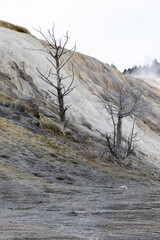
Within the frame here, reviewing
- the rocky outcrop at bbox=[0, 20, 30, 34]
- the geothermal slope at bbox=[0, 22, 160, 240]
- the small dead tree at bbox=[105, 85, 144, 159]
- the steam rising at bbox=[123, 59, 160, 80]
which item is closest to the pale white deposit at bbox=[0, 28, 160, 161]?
the small dead tree at bbox=[105, 85, 144, 159]

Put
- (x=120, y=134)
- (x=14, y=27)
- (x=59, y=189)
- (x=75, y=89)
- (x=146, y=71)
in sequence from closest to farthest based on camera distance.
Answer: (x=59, y=189), (x=120, y=134), (x=75, y=89), (x=14, y=27), (x=146, y=71)

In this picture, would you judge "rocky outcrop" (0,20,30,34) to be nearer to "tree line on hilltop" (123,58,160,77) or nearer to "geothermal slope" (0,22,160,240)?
"geothermal slope" (0,22,160,240)

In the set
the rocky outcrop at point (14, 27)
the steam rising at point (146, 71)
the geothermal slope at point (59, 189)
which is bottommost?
the geothermal slope at point (59, 189)

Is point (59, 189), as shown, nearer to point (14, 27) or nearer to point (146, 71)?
point (14, 27)

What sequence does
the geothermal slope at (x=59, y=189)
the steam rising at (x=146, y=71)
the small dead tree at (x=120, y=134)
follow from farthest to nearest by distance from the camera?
the steam rising at (x=146, y=71) → the small dead tree at (x=120, y=134) → the geothermal slope at (x=59, y=189)

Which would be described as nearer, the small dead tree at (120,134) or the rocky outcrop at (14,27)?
the small dead tree at (120,134)

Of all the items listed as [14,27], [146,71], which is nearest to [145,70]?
[146,71]

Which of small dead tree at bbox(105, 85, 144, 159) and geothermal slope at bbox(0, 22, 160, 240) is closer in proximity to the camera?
geothermal slope at bbox(0, 22, 160, 240)

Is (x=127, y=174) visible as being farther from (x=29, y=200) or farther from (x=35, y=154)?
(x=29, y=200)

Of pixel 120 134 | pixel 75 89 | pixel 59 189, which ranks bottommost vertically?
pixel 59 189

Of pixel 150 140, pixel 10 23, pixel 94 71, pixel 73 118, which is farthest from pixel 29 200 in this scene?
pixel 94 71

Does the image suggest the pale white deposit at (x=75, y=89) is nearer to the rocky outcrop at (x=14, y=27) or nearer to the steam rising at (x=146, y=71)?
the rocky outcrop at (x=14, y=27)

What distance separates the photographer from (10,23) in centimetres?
4300

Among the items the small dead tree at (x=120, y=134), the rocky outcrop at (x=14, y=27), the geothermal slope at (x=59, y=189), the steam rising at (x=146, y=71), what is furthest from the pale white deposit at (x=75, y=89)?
the steam rising at (x=146, y=71)
